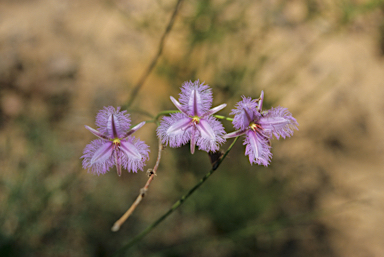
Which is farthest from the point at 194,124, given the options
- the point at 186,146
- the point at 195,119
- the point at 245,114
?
the point at 186,146

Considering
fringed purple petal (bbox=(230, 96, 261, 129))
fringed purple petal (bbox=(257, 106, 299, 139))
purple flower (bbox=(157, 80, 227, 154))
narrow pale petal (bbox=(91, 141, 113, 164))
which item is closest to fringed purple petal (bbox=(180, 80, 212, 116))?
purple flower (bbox=(157, 80, 227, 154))

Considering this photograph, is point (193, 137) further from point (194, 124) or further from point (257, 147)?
point (257, 147)

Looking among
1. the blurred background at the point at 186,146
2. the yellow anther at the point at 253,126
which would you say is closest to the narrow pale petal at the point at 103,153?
the yellow anther at the point at 253,126

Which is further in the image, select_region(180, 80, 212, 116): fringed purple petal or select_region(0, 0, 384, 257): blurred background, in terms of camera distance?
select_region(0, 0, 384, 257): blurred background

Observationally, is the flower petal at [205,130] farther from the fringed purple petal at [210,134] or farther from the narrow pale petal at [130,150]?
the narrow pale petal at [130,150]

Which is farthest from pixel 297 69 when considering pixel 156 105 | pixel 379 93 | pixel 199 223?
pixel 199 223

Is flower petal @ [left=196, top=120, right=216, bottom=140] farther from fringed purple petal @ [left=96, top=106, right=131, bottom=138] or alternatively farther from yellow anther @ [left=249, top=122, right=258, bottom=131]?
fringed purple petal @ [left=96, top=106, right=131, bottom=138]

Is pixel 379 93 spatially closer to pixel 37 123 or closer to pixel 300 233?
pixel 300 233
